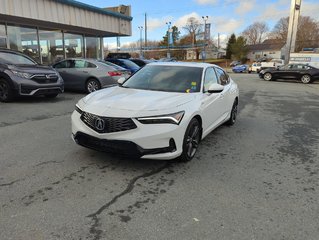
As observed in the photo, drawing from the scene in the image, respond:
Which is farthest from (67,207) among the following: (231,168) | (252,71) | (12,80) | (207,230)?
(252,71)

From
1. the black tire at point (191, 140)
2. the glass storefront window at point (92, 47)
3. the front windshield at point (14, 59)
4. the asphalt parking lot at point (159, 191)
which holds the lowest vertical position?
the asphalt parking lot at point (159, 191)

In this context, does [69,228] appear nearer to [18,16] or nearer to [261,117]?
[261,117]

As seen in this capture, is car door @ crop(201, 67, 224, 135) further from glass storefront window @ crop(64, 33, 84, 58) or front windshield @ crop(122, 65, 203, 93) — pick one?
glass storefront window @ crop(64, 33, 84, 58)

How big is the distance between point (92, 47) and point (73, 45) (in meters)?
2.03

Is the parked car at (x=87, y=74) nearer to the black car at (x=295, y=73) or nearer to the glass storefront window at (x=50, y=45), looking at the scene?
the glass storefront window at (x=50, y=45)

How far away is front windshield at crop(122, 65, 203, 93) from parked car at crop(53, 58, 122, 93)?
Result: 5.99m

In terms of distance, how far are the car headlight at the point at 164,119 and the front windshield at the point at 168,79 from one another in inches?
38.0

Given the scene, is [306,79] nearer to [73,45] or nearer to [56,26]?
[73,45]

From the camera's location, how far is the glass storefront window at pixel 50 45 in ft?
56.7

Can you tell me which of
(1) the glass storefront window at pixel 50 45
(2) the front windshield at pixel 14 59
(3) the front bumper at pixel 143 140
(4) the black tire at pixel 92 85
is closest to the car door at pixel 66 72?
(4) the black tire at pixel 92 85

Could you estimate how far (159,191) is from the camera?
3629mm

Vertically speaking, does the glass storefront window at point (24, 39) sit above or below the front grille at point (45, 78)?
above

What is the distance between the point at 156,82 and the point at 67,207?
287 cm

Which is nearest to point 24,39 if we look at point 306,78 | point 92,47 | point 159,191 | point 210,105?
point 92,47
